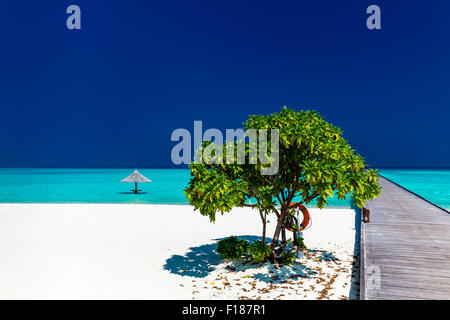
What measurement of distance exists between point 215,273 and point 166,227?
6.56 m

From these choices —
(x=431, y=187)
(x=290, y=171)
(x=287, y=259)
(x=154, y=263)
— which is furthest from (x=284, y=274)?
(x=431, y=187)

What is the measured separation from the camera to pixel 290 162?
6.88 m

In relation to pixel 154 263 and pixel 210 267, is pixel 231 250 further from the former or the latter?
pixel 154 263

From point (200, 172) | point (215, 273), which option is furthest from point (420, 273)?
point (200, 172)

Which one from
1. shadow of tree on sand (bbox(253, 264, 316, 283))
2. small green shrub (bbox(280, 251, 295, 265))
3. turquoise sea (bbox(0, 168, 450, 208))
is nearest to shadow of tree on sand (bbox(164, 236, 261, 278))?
shadow of tree on sand (bbox(253, 264, 316, 283))

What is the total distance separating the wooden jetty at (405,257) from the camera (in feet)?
17.9

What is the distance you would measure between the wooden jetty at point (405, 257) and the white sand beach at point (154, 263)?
2.51ft

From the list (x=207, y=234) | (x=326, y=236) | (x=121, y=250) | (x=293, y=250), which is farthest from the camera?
(x=207, y=234)

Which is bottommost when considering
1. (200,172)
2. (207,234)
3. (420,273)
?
(207,234)

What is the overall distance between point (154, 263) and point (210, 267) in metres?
1.75

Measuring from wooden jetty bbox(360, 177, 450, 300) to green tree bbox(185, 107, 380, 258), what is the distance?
5.12 ft

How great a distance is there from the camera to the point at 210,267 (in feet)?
27.2

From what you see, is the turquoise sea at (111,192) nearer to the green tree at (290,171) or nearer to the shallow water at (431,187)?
the shallow water at (431,187)
